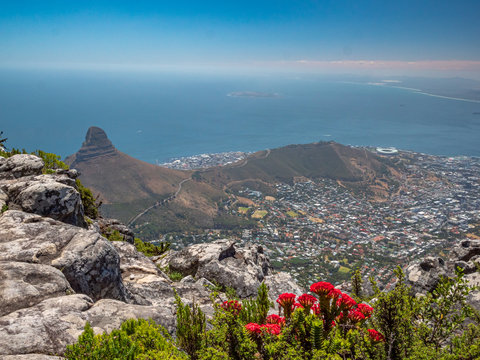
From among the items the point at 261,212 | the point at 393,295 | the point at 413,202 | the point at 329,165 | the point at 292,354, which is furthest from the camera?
the point at 329,165

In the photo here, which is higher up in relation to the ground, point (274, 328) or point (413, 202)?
point (274, 328)

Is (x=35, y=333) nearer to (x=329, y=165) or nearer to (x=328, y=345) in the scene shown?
(x=328, y=345)

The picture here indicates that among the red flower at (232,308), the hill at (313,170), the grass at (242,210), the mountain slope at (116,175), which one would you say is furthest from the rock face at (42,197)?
the hill at (313,170)

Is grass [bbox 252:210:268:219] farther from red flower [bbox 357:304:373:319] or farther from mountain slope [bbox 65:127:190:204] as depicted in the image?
red flower [bbox 357:304:373:319]

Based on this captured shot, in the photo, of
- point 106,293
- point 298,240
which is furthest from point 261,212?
point 106,293

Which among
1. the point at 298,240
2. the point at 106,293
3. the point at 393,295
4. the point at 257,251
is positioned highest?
the point at 393,295

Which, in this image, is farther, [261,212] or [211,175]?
[211,175]

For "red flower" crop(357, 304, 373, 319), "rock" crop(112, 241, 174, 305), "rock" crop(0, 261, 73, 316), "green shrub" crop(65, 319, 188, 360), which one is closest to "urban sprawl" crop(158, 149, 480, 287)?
"rock" crop(112, 241, 174, 305)
